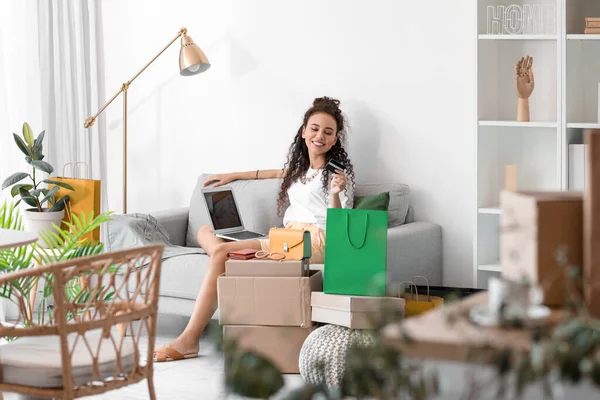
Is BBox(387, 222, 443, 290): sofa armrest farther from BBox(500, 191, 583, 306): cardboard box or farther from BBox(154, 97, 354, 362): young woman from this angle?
BBox(500, 191, 583, 306): cardboard box

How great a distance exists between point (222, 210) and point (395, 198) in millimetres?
850

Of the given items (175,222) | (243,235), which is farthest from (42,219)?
(243,235)

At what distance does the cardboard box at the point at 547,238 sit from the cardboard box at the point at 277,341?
229 centimetres

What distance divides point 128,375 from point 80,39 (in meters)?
3.31

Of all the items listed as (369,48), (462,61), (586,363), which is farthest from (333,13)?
(586,363)

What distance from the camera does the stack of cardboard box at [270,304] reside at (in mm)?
3818

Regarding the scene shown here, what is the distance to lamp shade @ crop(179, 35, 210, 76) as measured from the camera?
4.91 m

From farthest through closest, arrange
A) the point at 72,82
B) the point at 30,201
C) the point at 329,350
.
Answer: the point at 72,82
the point at 30,201
the point at 329,350

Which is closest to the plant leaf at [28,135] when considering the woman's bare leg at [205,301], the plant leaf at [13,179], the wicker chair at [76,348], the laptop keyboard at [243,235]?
the plant leaf at [13,179]

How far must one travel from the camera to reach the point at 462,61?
4.48 metres

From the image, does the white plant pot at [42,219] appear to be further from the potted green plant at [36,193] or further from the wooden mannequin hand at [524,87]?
the wooden mannequin hand at [524,87]

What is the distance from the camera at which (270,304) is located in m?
3.84

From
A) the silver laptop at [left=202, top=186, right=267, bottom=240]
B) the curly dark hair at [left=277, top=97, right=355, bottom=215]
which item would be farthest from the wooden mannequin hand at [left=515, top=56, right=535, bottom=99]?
the silver laptop at [left=202, top=186, right=267, bottom=240]

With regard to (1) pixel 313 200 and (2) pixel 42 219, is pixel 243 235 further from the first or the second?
(2) pixel 42 219
